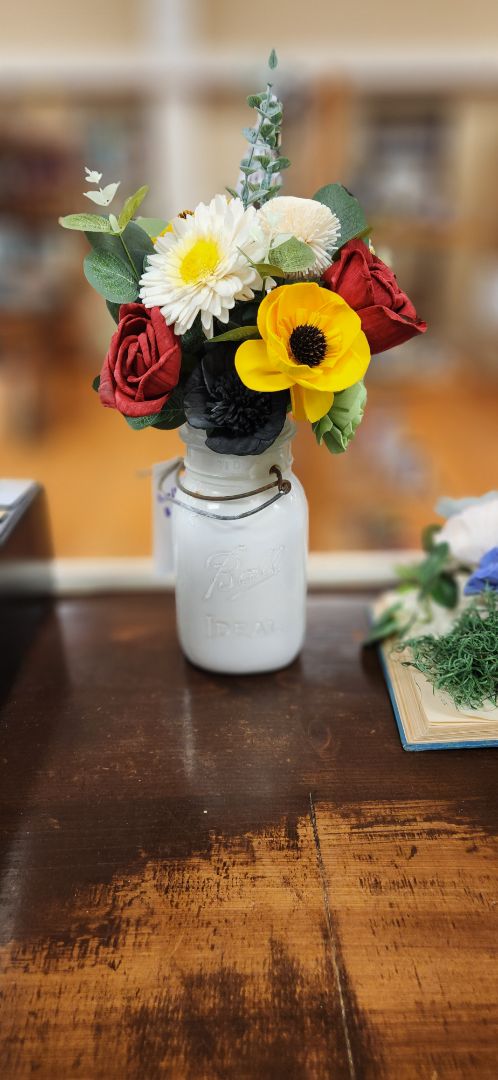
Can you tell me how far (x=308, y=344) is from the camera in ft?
1.94

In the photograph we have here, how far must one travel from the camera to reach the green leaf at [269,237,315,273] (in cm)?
58

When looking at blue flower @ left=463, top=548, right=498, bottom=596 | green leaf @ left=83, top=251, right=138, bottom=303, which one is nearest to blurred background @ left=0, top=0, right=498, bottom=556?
blue flower @ left=463, top=548, right=498, bottom=596

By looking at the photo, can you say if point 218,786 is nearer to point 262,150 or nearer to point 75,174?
point 262,150

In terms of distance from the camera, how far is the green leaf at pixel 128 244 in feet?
2.08

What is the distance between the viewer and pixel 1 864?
588 mm

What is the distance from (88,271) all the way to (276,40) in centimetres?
344

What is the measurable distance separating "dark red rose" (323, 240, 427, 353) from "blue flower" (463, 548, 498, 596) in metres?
0.26

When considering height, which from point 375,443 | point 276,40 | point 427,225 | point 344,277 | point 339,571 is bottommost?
point 375,443

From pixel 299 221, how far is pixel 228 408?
0.16m

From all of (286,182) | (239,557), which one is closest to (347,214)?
(239,557)

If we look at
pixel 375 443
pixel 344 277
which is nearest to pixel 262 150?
pixel 344 277

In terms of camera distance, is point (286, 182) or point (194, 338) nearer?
point (194, 338)

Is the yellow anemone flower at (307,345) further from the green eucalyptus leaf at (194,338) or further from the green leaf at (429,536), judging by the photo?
the green leaf at (429,536)

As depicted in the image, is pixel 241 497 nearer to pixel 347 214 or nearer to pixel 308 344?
pixel 308 344
